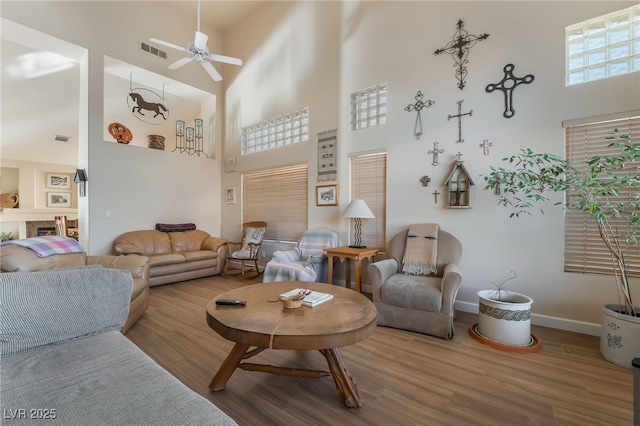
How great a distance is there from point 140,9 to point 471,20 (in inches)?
217

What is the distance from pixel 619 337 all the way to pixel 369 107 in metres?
3.50

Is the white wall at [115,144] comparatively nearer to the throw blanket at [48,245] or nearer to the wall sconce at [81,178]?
the wall sconce at [81,178]

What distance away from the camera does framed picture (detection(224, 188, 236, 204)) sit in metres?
5.87

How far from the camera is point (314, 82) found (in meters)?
4.43

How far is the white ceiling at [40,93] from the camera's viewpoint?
173 inches

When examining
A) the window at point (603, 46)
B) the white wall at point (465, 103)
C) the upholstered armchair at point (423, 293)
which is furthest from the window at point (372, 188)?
the window at point (603, 46)

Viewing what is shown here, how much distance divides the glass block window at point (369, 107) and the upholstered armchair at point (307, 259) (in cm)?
172

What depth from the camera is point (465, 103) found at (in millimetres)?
3121

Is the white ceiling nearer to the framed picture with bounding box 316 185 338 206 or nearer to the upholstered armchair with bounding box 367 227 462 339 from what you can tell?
the framed picture with bounding box 316 185 338 206

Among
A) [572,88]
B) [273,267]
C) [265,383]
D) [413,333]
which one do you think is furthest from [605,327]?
[273,267]

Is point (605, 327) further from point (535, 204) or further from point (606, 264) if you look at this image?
point (535, 204)

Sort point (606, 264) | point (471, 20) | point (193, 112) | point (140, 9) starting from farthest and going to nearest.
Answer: point (193, 112), point (140, 9), point (471, 20), point (606, 264)

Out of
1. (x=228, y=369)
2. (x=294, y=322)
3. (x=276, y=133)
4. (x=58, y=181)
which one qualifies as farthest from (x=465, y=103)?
(x=58, y=181)

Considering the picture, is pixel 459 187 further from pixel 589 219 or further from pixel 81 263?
pixel 81 263
